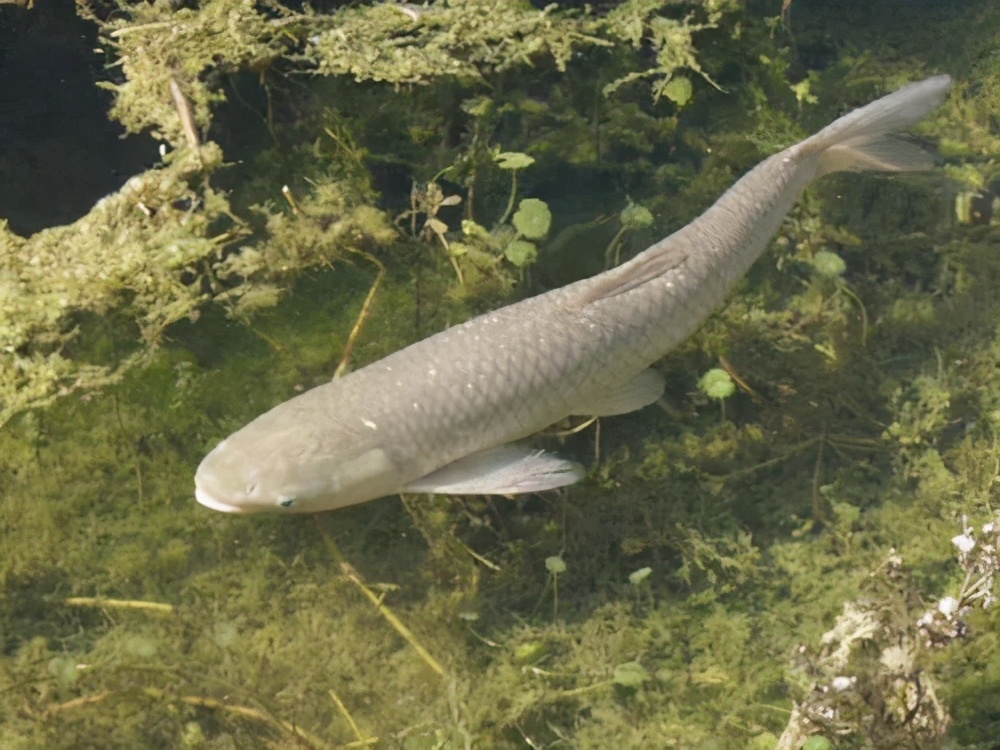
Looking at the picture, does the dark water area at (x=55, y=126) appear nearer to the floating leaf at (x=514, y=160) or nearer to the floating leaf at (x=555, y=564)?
the floating leaf at (x=514, y=160)

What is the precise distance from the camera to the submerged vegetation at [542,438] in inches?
155

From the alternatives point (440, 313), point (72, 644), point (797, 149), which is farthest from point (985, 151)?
point (72, 644)

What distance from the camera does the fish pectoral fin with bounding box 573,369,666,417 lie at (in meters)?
4.13

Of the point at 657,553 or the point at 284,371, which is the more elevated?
the point at 284,371

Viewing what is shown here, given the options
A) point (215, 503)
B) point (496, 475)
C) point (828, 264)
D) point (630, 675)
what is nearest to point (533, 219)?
point (496, 475)

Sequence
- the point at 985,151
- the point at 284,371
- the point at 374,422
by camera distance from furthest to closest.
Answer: the point at 985,151 < the point at 284,371 < the point at 374,422

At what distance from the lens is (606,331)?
391 cm

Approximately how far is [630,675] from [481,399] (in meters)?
1.59

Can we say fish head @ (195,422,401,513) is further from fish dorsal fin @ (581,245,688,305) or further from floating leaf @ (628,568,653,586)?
floating leaf @ (628,568,653,586)

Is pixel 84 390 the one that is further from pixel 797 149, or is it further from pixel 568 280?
pixel 797 149

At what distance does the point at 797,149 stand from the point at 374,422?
2780mm

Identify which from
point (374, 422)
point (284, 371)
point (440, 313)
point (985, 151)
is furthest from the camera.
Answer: point (985, 151)

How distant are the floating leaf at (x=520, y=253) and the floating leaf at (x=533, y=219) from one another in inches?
2.9

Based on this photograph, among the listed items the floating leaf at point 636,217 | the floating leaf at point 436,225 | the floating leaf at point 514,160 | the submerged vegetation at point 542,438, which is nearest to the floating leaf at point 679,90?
the submerged vegetation at point 542,438
